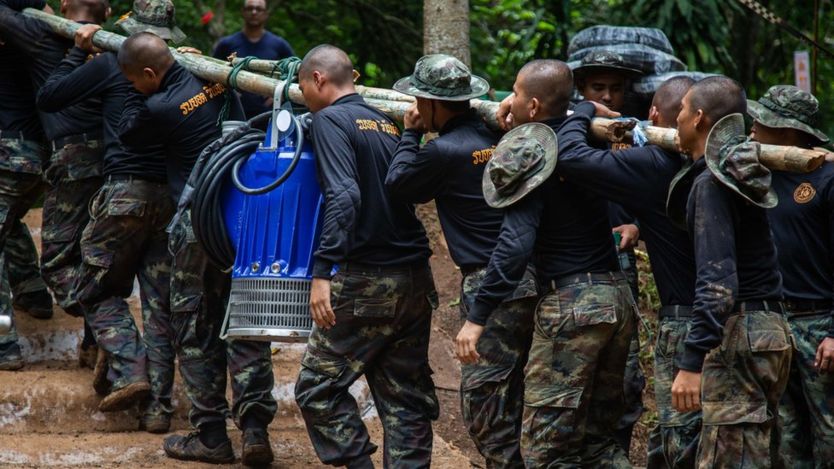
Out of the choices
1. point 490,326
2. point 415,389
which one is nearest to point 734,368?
point 490,326

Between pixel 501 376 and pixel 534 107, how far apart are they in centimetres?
128

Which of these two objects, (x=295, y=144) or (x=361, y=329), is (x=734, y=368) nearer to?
(x=361, y=329)

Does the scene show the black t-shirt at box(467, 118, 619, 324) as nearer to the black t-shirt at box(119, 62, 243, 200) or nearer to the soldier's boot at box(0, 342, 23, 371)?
the black t-shirt at box(119, 62, 243, 200)

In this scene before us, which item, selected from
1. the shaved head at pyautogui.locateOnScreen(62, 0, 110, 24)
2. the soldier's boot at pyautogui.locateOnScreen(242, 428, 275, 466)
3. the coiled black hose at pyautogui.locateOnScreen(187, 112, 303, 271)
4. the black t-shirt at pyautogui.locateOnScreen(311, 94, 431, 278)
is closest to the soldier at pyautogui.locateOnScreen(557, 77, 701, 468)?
the black t-shirt at pyautogui.locateOnScreen(311, 94, 431, 278)

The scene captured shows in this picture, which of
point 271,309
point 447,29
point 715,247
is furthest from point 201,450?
point 447,29

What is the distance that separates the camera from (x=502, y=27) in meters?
14.8

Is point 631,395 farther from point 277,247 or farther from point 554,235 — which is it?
point 277,247

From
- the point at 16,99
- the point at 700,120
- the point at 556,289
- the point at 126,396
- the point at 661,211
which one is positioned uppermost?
the point at 16,99

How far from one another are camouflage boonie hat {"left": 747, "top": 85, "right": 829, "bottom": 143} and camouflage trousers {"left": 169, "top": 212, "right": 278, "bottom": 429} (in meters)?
3.02

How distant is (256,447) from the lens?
659cm

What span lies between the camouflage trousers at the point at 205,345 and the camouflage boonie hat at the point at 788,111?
3.02 metres

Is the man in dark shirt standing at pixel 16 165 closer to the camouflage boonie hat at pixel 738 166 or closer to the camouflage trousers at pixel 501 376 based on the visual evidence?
the camouflage trousers at pixel 501 376

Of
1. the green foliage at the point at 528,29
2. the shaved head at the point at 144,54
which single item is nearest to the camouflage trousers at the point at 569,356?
the shaved head at the point at 144,54

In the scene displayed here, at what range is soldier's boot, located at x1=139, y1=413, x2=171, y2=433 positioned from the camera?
23.8 ft
